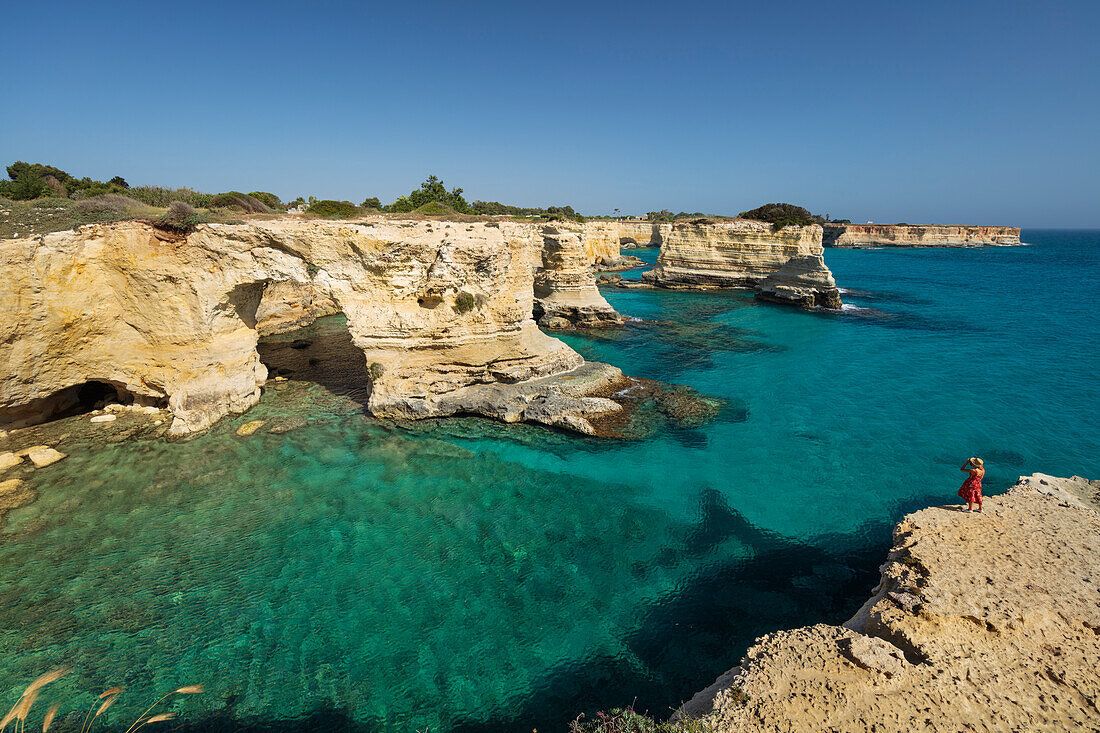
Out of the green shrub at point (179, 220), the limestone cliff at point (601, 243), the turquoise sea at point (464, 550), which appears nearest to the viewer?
A: the turquoise sea at point (464, 550)

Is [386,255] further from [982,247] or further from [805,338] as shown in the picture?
[982,247]

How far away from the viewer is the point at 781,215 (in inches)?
1563

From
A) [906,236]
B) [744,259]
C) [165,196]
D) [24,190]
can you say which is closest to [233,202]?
[165,196]

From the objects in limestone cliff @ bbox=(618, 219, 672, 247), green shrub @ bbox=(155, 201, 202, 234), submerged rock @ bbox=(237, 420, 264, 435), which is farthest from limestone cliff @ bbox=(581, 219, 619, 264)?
submerged rock @ bbox=(237, 420, 264, 435)

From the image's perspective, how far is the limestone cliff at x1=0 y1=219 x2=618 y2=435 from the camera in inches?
437

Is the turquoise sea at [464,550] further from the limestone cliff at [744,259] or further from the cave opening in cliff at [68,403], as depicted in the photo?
the limestone cliff at [744,259]

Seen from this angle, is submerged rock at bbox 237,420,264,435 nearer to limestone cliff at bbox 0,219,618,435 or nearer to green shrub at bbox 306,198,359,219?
limestone cliff at bbox 0,219,618,435

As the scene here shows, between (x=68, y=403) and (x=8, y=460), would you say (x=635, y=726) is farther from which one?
(x=68, y=403)

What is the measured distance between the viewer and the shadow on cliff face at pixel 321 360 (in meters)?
15.6

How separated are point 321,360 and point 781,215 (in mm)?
39266

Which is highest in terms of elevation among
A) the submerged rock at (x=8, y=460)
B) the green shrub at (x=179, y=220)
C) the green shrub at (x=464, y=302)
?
the green shrub at (x=179, y=220)

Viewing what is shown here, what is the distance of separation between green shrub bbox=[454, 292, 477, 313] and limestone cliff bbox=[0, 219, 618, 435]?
0.23 ft

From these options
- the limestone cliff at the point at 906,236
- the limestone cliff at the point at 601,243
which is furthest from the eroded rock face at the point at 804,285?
the limestone cliff at the point at 906,236

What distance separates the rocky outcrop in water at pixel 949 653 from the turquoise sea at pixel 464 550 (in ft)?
4.50
